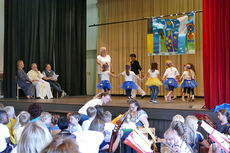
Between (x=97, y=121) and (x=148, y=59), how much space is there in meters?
8.55

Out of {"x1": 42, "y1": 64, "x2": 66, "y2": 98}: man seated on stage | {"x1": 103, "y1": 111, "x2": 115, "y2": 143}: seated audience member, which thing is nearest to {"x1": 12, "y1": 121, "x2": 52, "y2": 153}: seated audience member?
{"x1": 103, "y1": 111, "x2": 115, "y2": 143}: seated audience member

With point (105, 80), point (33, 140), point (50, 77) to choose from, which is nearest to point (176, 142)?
point (33, 140)

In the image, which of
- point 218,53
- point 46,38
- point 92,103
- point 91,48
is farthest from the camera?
point 91,48

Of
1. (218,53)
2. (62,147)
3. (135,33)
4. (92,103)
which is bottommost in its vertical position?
(92,103)

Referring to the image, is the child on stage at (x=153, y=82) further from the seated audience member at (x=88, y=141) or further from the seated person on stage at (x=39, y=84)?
the seated audience member at (x=88, y=141)

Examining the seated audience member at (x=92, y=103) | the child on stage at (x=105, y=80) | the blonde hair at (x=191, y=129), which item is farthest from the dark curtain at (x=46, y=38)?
the blonde hair at (x=191, y=129)

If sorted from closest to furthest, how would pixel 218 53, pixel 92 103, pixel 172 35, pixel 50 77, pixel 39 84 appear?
pixel 92 103
pixel 218 53
pixel 172 35
pixel 39 84
pixel 50 77

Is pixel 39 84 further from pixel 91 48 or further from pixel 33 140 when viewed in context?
pixel 33 140

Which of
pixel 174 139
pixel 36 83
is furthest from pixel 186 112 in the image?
pixel 36 83

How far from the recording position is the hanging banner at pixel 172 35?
7.87 m

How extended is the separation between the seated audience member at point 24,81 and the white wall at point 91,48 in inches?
172

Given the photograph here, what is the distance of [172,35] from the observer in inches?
324

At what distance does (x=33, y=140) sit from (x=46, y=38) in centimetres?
879

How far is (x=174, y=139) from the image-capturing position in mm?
2455
